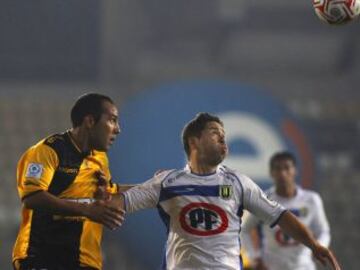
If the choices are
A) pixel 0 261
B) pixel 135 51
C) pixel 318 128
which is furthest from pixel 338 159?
pixel 0 261

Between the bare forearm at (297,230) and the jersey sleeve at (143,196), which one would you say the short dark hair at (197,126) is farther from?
the bare forearm at (297,230)

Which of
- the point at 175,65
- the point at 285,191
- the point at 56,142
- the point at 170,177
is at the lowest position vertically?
the point at 170,177

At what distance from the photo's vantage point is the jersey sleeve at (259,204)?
4.79 metres

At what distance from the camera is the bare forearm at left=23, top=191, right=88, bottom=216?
436cm

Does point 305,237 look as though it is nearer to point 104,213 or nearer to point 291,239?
point 104,213

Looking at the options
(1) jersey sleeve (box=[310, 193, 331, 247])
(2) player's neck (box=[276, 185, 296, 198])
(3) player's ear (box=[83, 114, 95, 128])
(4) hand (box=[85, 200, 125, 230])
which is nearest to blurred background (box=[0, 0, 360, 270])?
(1) jersey sleeve (box=[310, 193, 331, 247])

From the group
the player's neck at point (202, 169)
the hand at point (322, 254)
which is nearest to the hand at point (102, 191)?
the player's neck at point (202, 169)

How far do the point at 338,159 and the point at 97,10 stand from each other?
463 cm

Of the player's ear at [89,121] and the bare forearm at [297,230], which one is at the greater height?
the player's ear at [89,121]

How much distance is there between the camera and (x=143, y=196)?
15.6 ft

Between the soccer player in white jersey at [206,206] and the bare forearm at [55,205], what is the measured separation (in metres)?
0.34

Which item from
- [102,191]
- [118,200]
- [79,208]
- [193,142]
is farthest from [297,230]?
[79,208]

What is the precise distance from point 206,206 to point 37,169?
2.84 feet

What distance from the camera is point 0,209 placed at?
1166 centimetres
